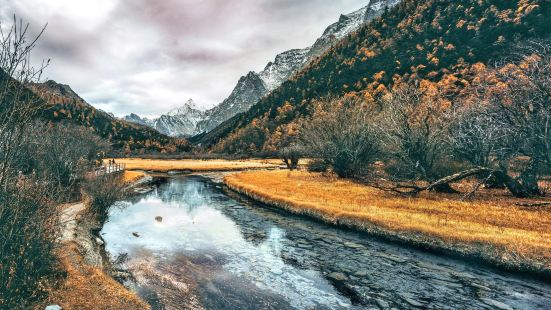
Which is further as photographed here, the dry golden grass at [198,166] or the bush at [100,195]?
the dry golden grass at [198,166]

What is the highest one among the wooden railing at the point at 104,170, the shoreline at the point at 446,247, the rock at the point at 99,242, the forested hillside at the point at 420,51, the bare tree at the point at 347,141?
the forested hillside at the point at 420,51

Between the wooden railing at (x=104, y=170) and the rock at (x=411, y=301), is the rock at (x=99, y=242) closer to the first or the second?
the wooden railing at (x=104, y=170)

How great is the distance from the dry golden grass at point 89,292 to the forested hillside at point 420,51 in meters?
89.0

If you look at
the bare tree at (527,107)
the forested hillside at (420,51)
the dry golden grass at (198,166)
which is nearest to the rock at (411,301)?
the bare tree at (527,107)

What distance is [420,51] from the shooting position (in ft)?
498

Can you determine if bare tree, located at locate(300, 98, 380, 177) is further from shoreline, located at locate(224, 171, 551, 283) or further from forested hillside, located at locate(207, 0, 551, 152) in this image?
forested hillside, located at locate(207, 0, 551, 152)

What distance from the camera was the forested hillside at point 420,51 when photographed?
120 m

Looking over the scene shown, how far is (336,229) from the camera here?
24.5m

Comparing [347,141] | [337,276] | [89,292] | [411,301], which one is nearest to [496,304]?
[411,301]

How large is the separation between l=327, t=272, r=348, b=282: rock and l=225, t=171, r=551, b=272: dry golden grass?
6.97 m

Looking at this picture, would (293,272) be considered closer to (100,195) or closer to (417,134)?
(100,195)

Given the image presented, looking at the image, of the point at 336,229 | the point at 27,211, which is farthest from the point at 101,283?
the point at 336,229

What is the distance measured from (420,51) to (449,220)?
153 metres

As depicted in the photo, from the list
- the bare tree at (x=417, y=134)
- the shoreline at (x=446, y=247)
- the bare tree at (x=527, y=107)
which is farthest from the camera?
the bare tree at (x=417, y=134)
